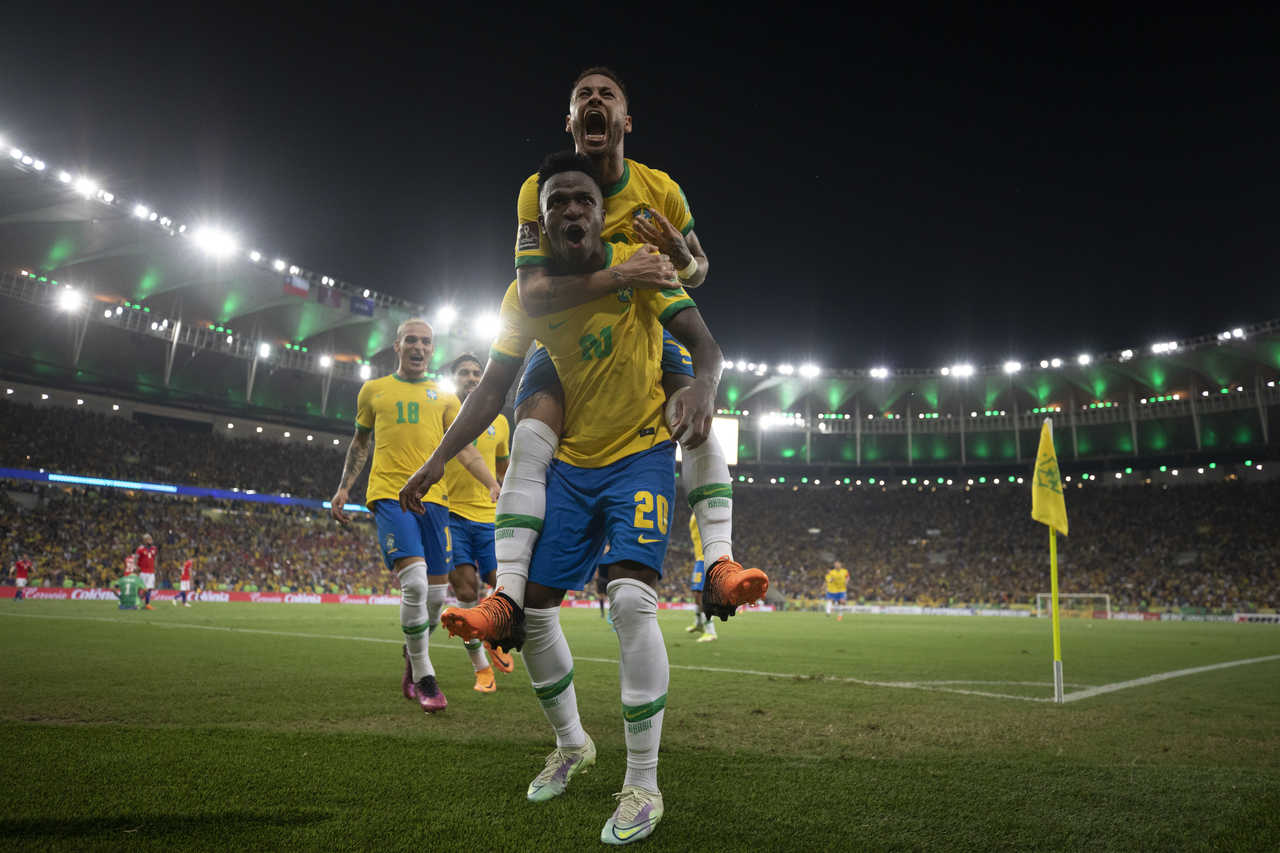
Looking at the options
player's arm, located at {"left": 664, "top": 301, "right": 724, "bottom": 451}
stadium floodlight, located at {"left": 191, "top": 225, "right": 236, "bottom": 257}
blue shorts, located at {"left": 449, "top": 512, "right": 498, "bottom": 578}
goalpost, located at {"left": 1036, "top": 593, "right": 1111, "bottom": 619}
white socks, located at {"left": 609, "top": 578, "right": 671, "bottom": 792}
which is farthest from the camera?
goalpost, located at {"left": 1036, "top": 593, "right": 1111, "bottom": 619}

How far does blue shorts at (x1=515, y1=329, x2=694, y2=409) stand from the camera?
11.1ft

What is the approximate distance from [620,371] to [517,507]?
0.69 m

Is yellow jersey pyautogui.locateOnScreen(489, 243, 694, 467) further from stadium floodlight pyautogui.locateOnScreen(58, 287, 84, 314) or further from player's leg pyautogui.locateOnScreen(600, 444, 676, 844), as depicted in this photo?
stadium floodlight pyautogui.locateOnScreen(58, 287, 84, 314)

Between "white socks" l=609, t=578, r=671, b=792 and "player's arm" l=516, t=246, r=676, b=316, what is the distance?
43.0 inches

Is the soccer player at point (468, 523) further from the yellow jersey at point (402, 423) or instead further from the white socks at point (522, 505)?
the white socks at point (522, 505)

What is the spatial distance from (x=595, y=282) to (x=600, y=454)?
698 millimetres

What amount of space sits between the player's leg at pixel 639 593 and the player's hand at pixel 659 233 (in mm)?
815

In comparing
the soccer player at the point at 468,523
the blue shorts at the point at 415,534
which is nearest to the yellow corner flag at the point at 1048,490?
the soccer player at the point at 468,523

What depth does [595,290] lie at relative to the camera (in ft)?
9.77

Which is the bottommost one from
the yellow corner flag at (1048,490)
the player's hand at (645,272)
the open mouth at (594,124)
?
the yellow corner flag at (1048,490)

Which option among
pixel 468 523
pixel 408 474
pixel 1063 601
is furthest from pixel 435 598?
pixel 1063 601

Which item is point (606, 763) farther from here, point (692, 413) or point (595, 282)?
point (595, 282)

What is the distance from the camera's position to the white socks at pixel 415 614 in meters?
5.54

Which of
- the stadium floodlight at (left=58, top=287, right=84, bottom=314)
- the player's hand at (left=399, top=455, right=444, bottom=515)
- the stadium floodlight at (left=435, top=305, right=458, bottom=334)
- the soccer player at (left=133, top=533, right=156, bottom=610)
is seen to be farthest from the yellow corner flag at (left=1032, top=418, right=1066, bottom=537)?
the stadium floodlight at (left=58, top=287, right=84, bottom=314)
